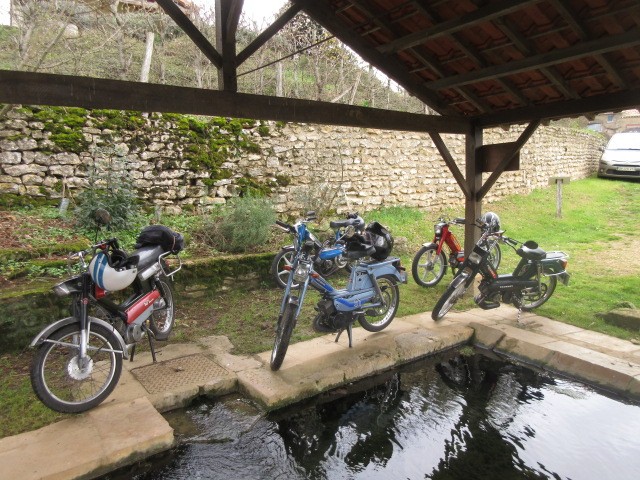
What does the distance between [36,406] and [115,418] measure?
65 cm

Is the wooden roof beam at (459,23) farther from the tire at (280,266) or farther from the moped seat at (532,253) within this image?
the tire at (280,266)

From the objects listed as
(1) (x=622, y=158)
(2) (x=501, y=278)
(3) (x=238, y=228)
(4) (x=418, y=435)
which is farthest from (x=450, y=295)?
(1) (x=622, y=158)

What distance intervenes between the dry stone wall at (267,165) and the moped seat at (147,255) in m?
2.85

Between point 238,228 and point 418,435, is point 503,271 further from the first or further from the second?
point 418,435

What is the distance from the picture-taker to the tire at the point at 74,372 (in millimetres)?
2879

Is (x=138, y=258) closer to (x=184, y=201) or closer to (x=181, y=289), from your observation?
(x=181, y=289)

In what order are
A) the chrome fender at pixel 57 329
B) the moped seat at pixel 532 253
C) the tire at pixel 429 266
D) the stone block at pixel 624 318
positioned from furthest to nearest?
the tire at pixel 429 266
the moped seat at pixel 532 253
the stone block at pixel 624 318
the chrome fender at pixel 57 329

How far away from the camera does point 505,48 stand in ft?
13.9

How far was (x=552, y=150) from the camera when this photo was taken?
1478cm

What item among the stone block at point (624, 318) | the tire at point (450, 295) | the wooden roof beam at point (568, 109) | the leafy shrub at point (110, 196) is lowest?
the stone block at point (624, 318)

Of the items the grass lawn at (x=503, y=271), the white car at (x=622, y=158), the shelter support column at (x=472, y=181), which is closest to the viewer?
→ the grass lawn at (x=503, y=271)

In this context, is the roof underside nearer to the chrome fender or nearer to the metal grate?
the chrome fender

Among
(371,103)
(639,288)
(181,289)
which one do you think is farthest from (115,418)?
(371,103)

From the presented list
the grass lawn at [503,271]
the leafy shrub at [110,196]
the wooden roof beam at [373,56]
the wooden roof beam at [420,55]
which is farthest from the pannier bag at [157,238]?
the wooden roof beam at [420,55]
